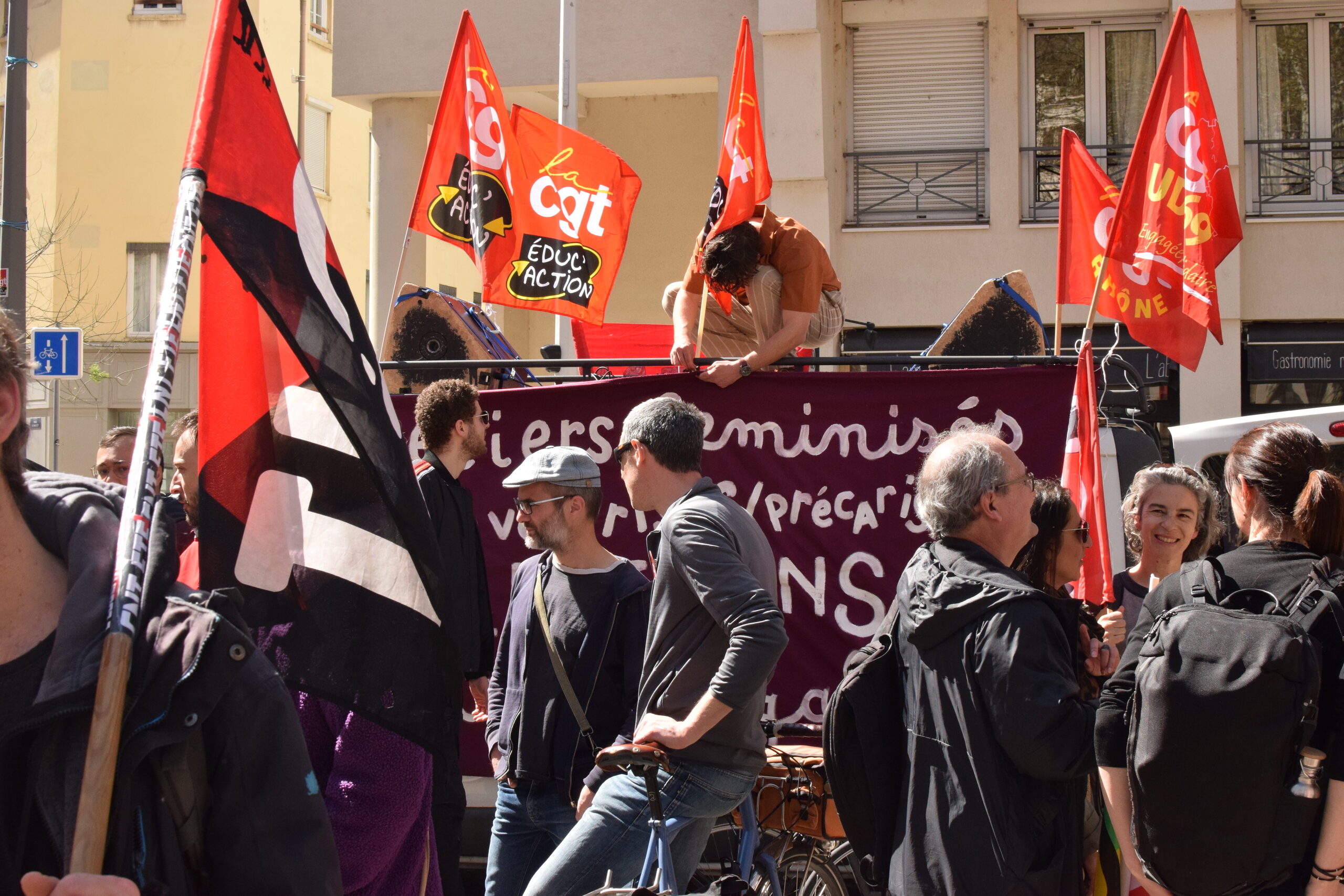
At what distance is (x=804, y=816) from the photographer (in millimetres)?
4668

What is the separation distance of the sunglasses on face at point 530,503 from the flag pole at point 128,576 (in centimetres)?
214

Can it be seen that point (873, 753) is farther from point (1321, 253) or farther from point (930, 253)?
point (1321, 253)

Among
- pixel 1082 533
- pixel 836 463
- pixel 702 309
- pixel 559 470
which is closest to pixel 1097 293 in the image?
pixel 836 463

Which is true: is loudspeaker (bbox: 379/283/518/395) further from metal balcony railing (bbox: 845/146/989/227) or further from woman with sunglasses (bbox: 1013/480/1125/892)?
metal balcony railing (bbox: 845/146/989/227)

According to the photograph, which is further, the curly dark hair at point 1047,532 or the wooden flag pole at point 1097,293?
the wooden flag pole at point 1097,293

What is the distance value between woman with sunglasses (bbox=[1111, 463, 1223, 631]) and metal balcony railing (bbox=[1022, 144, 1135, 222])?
9.78 m

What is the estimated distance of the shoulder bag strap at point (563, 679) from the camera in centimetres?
400

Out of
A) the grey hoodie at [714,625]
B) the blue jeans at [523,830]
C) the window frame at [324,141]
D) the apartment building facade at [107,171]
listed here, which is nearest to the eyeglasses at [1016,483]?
the grey hoodie at [714,625]

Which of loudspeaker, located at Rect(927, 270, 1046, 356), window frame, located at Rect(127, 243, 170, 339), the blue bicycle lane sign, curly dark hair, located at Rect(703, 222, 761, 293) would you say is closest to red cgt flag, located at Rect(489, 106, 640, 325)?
curly dark hair, located at Rect(703, 222, 761, 293)

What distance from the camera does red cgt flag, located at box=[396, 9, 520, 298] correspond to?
6.97 metres

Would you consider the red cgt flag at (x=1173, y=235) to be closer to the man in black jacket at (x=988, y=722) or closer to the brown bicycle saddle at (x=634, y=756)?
the man in black jacket at (x=988, y=722)

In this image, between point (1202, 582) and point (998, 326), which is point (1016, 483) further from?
point (998, 326)

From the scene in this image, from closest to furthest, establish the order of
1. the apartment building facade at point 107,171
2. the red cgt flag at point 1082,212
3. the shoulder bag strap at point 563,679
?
the shoulder bag strap at point 563,679 < the red cgt flag at point 1082,212 < the apartment building facade at point 107,171

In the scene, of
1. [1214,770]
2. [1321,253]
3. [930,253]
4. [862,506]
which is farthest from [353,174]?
[1214,770]
